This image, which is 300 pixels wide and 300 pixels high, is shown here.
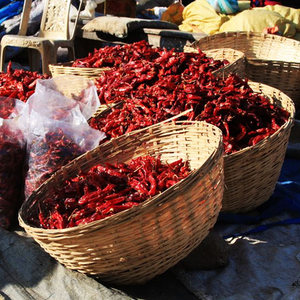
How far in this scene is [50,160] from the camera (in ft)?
8.82

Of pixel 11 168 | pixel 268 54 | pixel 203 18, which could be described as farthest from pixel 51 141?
pixel 203 18

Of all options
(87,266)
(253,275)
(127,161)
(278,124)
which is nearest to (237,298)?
(253,275)

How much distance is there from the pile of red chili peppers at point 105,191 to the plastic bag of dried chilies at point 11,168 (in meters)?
0.48

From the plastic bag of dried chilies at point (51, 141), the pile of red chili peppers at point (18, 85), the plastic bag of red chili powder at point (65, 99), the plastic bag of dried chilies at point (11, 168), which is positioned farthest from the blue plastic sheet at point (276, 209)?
the pile of red chili peppers at point (18, 85)

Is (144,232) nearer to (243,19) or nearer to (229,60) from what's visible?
(229,60)

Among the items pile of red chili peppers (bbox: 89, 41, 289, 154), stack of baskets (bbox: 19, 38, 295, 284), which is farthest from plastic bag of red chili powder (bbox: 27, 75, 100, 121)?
stack of baskets (bbox: 19, 38, 295, 284)

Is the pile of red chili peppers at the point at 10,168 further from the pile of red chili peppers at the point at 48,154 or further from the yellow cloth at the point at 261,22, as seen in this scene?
the yellow cloth at the point at 261,22

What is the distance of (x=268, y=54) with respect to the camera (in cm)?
496

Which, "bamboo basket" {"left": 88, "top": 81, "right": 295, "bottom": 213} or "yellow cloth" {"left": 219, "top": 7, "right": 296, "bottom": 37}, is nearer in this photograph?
"bamboo basket" {"left": 88, "top": 81, "right": 295, "bottom": 213}

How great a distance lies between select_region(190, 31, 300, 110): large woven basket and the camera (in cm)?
424

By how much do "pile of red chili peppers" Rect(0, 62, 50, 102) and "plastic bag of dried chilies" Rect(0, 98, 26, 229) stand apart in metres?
0.71

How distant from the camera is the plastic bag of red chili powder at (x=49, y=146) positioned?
2688 millimetres

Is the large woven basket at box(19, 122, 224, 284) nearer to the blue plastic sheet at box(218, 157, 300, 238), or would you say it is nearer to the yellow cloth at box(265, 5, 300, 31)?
the blue plastic sheet at box(218, 157, 300, 238)

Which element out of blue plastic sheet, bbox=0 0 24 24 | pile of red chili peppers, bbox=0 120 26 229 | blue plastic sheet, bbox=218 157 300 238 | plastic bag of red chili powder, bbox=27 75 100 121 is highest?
plastic bag of red chili powder, bbox=27 75 100 121
